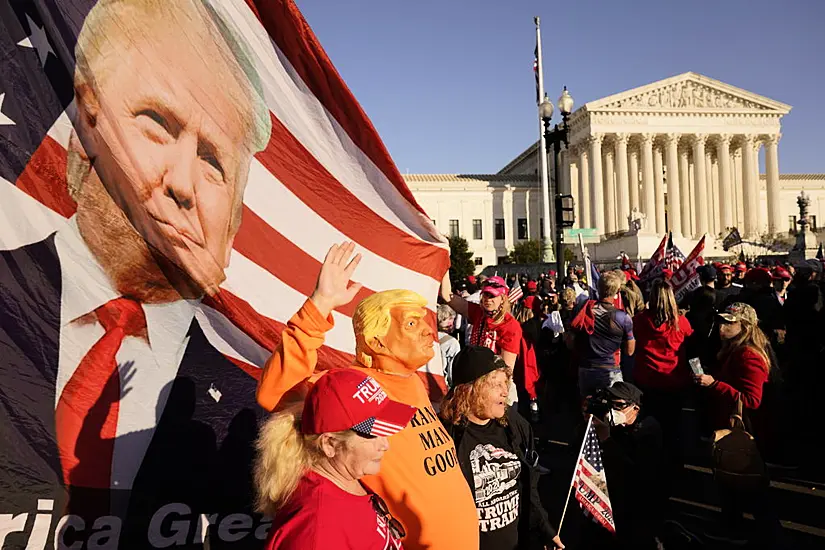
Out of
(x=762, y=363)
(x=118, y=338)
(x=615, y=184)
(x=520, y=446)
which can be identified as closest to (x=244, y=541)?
(x=118, y=338)

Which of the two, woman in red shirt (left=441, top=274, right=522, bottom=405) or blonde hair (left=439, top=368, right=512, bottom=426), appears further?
woman in red shirt (left=441, top=274, right=522, bottom=405)

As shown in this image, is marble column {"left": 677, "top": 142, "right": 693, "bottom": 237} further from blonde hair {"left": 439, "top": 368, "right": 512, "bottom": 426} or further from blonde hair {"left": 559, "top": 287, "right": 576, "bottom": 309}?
blonde hair {"left": 439, "top": 368, "right": 512, "bottom": 426}

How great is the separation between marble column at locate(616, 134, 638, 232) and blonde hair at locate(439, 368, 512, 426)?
59831 millimetres

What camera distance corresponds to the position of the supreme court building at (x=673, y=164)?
→ 201 feet

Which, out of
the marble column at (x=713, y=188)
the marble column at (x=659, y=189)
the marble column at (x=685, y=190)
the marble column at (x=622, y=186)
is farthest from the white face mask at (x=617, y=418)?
the marble column at (x=713, y=188)

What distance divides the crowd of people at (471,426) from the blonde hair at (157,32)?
123 centimetres

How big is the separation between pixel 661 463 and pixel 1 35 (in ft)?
12.1

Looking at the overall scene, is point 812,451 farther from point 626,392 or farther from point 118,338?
point 118,338

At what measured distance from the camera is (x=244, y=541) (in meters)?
2.98

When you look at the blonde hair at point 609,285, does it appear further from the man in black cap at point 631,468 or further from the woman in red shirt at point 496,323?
the man in black cap at point 631,468

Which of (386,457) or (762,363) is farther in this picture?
(762,363)

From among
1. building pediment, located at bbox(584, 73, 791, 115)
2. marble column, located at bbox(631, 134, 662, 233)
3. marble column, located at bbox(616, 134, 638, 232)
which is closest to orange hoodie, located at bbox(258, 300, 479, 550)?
marble column, located at bbox(616, 134, 638, 232)

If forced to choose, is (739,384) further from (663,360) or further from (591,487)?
(591,487)

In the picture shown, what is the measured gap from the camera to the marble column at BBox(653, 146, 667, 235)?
6238 cm
